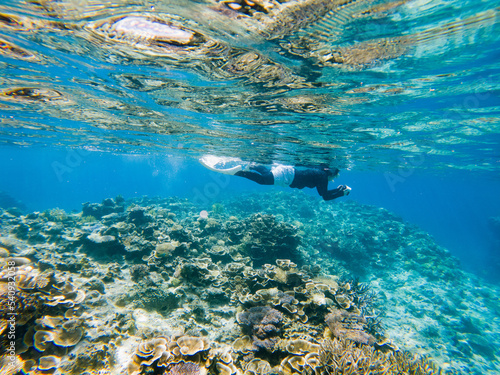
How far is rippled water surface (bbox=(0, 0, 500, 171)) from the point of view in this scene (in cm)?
525

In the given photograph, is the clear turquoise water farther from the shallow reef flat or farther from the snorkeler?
the shallow reef flat

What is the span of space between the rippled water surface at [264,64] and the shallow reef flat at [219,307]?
641 centimetres

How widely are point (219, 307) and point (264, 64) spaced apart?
8.18 metres

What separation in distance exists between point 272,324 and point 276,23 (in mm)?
7434

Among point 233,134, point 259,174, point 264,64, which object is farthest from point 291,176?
point 264,64

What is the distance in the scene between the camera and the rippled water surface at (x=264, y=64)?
5246mm

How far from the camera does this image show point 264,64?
7.02m

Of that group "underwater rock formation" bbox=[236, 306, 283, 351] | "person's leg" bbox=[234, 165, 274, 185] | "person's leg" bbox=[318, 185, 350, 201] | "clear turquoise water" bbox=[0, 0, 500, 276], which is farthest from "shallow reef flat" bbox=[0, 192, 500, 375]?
"clear turquoise water" bbox=[0, 0, 500, 276]

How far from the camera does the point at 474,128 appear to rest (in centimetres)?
1291

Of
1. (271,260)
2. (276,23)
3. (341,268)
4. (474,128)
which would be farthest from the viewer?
(341,268)

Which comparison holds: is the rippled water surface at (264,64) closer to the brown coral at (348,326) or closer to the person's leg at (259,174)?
the person's leg at (259,174)

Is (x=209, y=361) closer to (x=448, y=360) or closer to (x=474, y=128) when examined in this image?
(x=448, y=360)

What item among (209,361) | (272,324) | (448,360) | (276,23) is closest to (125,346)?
(209,361)

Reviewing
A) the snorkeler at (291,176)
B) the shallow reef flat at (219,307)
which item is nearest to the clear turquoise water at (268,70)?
the snorkeler at (291,176)
